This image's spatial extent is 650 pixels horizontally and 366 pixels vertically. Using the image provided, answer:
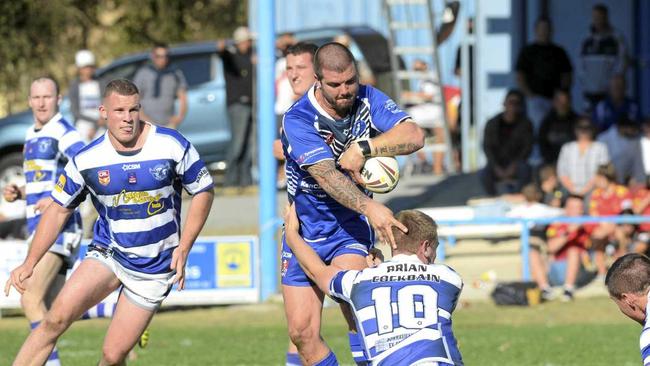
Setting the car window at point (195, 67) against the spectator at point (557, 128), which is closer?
the spectator at point (557, 128)

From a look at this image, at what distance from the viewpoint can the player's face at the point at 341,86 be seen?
6.86m

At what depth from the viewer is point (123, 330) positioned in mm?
7566

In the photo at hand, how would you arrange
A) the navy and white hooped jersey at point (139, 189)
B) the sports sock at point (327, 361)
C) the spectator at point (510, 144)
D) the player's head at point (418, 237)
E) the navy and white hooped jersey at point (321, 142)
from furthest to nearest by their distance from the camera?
the spectator at point (510, 144)
the navy and white hooped jersey at point (139, 189)
the sports sock at point (327, 361)
the navy and white hooped jersey at point (321, 142)
the player's head at point (418, 237)

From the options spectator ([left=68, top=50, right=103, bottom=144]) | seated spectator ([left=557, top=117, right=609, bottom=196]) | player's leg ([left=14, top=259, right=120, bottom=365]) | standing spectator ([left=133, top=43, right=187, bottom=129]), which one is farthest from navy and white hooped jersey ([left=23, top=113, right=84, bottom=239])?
spectator ([left=68, top=50, right=103, bottom=144])

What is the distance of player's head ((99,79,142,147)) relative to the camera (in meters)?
7.51

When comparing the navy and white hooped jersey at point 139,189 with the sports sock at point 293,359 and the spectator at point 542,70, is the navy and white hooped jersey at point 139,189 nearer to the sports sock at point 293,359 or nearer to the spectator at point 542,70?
the sports sock at point 293,359

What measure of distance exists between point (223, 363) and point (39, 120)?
233 cm

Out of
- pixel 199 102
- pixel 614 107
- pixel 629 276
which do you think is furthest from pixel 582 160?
pixel 629 276

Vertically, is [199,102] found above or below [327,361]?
above

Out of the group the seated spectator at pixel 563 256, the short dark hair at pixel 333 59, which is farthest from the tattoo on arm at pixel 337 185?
the seated spectator at pixel 563 256

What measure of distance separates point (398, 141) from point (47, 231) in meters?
2.24

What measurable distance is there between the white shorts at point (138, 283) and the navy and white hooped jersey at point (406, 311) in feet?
6.44

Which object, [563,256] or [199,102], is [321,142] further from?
[199,102]

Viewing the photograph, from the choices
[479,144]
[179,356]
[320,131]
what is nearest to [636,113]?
[479,144]
